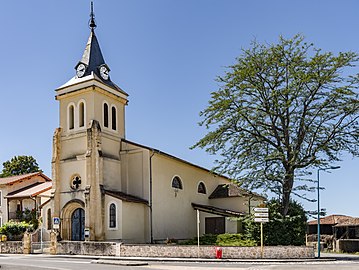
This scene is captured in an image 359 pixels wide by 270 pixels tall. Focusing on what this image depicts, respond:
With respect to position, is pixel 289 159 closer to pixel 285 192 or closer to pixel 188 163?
pixel 285 192

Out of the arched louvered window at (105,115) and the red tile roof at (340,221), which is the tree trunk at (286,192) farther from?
the red tile roof at (340,221)

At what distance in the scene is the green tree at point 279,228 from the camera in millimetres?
29172

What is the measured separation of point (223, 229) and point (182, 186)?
5.31m

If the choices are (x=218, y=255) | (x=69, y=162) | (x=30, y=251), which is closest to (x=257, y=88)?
(x=218, y=255)

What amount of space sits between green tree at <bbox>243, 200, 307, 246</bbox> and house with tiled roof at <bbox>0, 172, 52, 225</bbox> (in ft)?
93.2

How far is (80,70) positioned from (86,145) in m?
6.76

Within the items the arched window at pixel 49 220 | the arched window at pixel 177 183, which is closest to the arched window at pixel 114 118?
the arched window at pixel 177 183

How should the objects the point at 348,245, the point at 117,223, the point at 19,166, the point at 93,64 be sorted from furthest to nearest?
the point at 19,166 < the point at 348,245 < the point at 93,64 < the point at 117,223

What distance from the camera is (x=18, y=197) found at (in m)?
50.1

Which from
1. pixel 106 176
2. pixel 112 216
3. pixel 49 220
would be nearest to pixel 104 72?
pixel 106 176

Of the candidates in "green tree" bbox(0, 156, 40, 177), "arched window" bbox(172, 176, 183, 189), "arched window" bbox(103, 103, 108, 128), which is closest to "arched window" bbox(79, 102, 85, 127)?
"arched window" bbox(103, 103, 108, 128)

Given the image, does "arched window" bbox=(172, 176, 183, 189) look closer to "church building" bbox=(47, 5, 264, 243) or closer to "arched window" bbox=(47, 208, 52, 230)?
"church building" bbox=(47, 5, 264, 243)

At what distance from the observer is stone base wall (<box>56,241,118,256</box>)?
1112 inches

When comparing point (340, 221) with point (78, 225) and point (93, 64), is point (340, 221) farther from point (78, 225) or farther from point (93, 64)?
point (93, 64)
